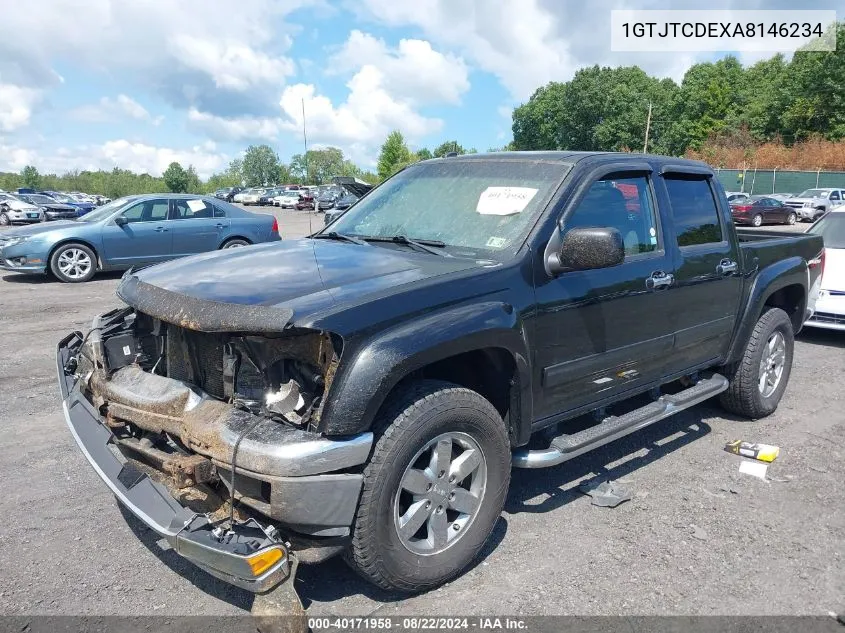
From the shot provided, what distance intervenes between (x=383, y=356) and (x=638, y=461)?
8.56 feet

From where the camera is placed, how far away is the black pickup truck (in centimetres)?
249

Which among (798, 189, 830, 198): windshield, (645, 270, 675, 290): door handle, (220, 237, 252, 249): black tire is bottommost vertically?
(645, 270, 675, 290): door handle

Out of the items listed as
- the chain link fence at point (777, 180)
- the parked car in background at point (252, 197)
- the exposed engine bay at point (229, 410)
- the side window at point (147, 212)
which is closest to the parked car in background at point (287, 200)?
the parked car in background at point (252, 197)

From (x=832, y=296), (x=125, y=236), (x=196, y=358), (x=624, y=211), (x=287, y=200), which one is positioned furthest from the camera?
(x=287, y=200)

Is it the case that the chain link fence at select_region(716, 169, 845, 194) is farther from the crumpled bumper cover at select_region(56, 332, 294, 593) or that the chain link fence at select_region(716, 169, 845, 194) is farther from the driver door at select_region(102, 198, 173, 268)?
the crumpled bumper cover at select_region(56, 332, 294, 593)

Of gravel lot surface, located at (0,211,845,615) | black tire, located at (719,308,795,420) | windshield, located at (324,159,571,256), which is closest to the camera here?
gravel lot surface, located at (0,211,845,615)

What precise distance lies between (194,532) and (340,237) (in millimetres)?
2102

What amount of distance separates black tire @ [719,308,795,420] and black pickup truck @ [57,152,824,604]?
0.70m

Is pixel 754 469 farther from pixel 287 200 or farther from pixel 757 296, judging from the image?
pixel 287 200

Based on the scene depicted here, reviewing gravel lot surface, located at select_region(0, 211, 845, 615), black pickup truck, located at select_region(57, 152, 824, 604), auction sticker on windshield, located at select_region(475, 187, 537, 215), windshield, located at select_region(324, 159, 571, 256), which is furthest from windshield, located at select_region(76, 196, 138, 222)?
auction sticker on windshield, located at select_region(475, 187, 537, 215)

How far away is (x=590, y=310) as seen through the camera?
11.3 feet

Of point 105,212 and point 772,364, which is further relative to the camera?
point 105,212

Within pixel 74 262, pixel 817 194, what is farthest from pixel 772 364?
pixel 817 194

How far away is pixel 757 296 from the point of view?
480 cm
